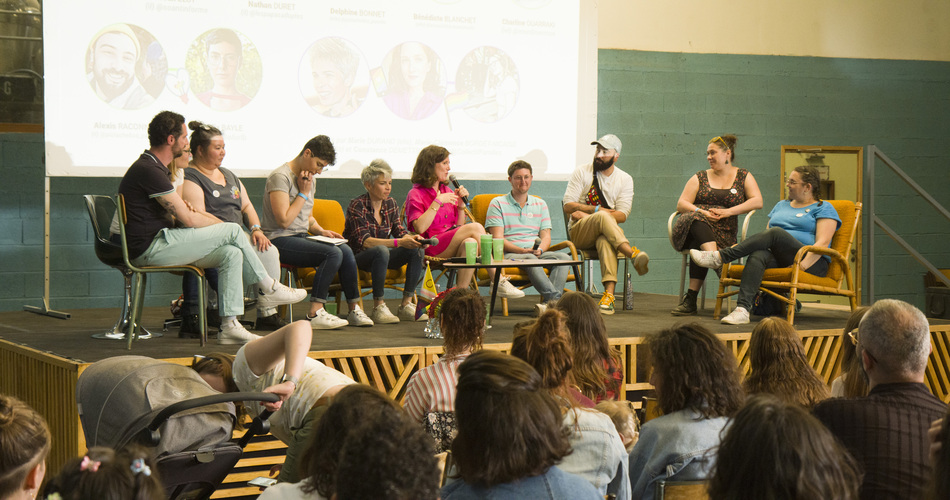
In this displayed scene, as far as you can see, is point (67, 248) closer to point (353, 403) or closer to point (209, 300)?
point (209, 300)

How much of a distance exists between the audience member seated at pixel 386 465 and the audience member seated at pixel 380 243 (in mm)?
3530

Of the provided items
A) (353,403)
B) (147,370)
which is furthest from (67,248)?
(353,403)

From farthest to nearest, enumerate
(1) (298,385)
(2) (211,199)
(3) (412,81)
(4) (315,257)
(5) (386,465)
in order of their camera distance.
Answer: (3) (412,81) < (4) (315,257) < (2) (211,199) < (1) (298,385) < (5) (386,465)

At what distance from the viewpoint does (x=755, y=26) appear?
764 centimetres

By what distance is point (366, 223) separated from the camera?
499cm

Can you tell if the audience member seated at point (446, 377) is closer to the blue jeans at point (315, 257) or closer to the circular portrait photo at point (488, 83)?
the blue jeans at point (315, 257)

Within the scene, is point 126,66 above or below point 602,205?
above

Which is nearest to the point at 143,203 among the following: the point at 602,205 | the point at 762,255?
the point at 602,205

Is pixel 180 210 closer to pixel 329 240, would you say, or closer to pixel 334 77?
pixel 329 240

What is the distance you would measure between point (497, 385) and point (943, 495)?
0.67m

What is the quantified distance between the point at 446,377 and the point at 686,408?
2.70ft

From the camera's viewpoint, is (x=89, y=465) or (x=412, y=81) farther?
(x=412, y=81)

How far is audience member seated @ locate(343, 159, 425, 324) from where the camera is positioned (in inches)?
189

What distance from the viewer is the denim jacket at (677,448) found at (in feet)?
6.43
